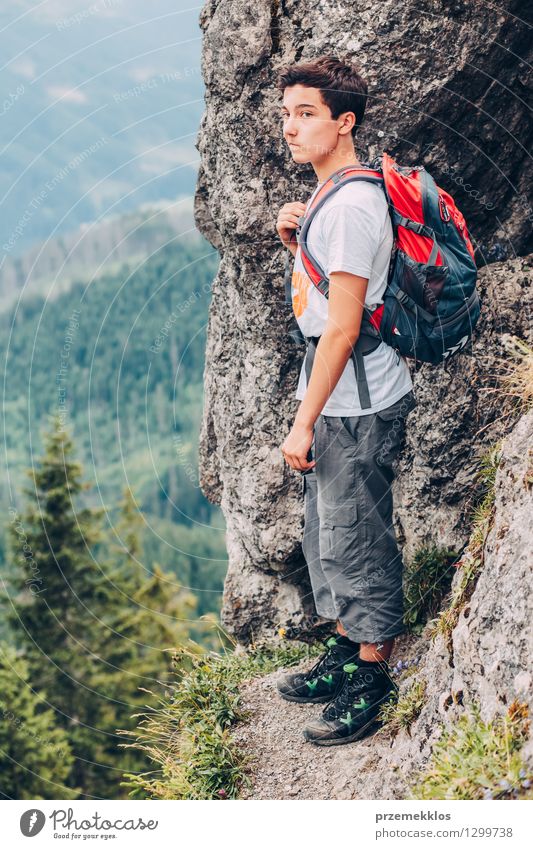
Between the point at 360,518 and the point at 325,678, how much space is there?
134 centimetres

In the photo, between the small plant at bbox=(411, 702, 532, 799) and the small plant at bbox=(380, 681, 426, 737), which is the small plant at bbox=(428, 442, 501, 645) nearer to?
the small plant at bbox=(380, 681, 426, 737)

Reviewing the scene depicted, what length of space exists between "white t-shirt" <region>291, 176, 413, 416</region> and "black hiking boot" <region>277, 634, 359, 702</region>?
5.46 feet

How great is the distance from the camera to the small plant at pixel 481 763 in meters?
3.47

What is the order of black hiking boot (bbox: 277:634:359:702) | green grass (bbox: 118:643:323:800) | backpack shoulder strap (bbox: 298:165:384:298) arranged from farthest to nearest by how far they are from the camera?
black hiking boot (bbox: 277:634:359:702) < green grass (bbox: 118:643:323:800) < backpack shoulder strap (bbox: 298:165:384:298)

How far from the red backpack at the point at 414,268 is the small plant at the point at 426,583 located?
1929 millimetres

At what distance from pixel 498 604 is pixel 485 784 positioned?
2.90 ft

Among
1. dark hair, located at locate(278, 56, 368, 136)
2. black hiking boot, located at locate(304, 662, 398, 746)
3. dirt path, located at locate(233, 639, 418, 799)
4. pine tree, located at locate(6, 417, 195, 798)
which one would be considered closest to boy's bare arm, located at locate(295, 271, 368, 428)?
dark hair, located at locate(278, 56, 368, 136)

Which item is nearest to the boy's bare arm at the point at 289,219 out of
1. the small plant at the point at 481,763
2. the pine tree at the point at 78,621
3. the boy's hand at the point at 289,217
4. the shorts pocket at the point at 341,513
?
the boy's hand at the point at 289,217

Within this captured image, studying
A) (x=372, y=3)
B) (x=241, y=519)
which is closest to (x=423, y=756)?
(x=241, y=519)

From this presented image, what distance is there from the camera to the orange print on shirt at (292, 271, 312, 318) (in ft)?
15.3

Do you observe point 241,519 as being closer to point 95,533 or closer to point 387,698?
point 387,698

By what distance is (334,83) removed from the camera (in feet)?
15.0

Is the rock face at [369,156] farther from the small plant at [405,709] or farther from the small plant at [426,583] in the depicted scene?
the small plant at [405,709]

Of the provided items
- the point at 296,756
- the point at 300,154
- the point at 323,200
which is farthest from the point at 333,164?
the point at 296,756
